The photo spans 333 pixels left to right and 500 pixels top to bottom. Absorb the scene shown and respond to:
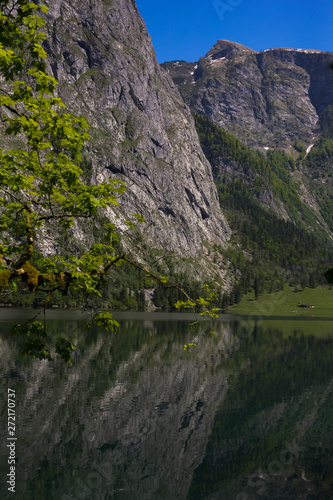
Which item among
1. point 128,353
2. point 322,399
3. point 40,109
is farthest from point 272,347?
point 40,109

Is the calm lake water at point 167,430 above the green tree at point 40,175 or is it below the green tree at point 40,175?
below

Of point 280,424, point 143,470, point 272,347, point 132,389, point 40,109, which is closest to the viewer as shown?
point 40,109

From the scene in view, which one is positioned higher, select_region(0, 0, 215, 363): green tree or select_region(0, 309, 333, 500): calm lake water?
select_region(0, 0, 215, 363): green tree

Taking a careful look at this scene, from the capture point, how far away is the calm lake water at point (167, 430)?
22844 millimetres

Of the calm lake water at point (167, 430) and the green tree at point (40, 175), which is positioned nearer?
the green tree at point (40, 175)

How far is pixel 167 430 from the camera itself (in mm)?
31766

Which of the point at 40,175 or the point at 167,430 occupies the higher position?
the point at 40,175

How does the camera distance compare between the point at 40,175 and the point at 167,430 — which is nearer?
the point at 40,175

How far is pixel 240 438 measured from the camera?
31203 mm

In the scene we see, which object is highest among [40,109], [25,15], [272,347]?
[25,15]

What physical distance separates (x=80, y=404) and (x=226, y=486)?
17545mm

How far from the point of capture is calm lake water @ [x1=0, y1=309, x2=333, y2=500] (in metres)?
22.8

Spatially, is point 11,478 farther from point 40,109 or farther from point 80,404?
point 40,109

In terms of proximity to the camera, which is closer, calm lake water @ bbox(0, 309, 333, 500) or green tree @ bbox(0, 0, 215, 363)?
green tree @ bbox(0, 0, 215, 363)
